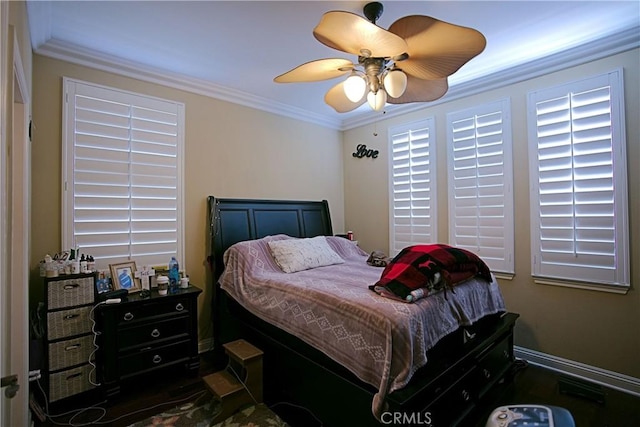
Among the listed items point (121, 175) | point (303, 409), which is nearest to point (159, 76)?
point (121, 175)

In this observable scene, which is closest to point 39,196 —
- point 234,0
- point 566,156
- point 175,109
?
point 175,109

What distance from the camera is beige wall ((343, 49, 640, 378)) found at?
2.37 meters

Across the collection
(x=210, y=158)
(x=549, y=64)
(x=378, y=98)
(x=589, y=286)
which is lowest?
(x=589, y=286)

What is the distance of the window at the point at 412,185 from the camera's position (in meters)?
3.56

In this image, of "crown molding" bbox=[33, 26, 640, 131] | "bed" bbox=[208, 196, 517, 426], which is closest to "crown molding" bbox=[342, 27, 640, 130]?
"crown molding" bbox=[33, 26, 640, 131]

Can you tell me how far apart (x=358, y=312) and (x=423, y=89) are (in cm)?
161

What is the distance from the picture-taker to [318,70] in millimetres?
2006

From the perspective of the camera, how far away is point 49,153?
7.95 feet

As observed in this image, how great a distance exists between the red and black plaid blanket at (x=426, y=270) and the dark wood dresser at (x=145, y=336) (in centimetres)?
167

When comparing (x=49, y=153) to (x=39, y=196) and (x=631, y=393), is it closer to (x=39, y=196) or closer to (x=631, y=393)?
(x=39, y=196)

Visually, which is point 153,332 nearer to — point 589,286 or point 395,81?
point 395,81

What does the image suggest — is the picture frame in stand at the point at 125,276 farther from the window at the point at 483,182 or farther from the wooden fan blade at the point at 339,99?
the window at the point at 483,182

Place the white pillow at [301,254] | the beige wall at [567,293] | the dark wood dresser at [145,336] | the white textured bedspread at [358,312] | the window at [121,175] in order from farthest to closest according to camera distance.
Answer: the white pillow at [301,254], the window at [121,175], the beige wall at [567,293], the dark wood dresser at [145,336], the white textured bedspread at [358,312]

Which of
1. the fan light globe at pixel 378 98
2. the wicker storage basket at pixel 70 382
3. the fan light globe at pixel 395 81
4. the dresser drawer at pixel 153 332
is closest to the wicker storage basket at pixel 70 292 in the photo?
the dresser drawer at pixel 153 332
